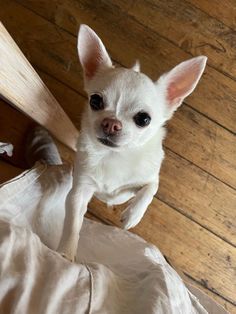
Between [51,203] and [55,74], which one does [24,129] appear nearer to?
[55,74]

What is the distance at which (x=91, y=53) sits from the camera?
1.08 meters

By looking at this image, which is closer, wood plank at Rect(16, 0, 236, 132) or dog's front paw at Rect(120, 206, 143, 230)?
dog's front paw at Rect(120, 206, 143, 230)

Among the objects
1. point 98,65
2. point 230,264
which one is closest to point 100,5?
point 98,65

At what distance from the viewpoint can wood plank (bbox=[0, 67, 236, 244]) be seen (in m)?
1.43

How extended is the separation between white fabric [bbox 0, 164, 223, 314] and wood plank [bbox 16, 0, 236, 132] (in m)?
0.61

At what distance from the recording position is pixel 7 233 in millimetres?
696

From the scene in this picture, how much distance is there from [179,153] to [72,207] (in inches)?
19.7

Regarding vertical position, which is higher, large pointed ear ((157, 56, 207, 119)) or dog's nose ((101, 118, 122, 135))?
large pointed ear ((157, 56, 207, 119))

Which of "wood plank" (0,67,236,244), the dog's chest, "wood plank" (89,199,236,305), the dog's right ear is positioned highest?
the dog's right ear

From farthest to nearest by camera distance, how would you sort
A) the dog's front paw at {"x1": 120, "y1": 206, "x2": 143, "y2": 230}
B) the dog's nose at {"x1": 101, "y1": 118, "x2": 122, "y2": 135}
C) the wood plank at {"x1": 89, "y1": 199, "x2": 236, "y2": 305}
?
the wood plank at {"x1": 89, "y1": 199, "x2": 236, "y2": 305}
the dog's front paw at {"x1": 120, "y1": 206, "x2": 143, "y2": 230}
the dog's nose at {"x1": 101, "y1": 118, "x2": 122, "y2": 135}

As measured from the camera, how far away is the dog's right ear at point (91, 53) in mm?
1019

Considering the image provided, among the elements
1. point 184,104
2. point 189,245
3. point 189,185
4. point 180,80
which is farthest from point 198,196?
point 180,80

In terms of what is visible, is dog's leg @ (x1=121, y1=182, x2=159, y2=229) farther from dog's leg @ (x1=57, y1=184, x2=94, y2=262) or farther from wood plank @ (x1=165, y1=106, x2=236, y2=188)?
wood plank @ (x1=165, y1=106, x2=236, y2=188)

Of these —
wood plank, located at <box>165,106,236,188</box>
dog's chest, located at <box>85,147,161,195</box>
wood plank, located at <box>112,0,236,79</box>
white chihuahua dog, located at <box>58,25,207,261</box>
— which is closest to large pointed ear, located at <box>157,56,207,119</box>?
white chihuahua dog, located at <box>58,25,207,261</box>
